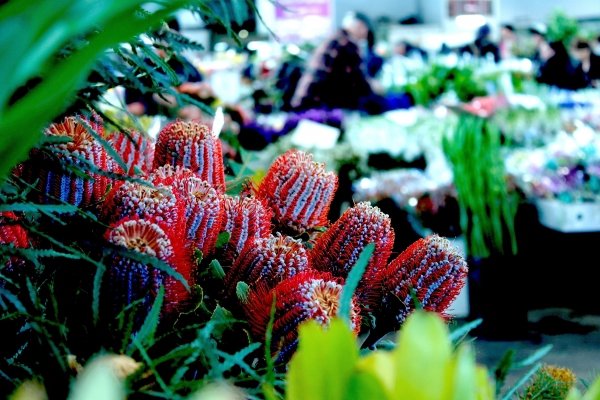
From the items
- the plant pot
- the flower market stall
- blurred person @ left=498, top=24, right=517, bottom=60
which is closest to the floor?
the plant pot

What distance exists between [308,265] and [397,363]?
418mm

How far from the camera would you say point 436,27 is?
10.4 metres

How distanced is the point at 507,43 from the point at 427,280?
656 cm

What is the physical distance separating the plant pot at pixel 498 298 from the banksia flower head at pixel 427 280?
112 inches

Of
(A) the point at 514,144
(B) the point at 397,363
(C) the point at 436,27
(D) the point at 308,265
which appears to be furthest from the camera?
(C) the point at 436,27

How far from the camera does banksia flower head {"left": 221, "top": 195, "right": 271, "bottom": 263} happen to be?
80cm

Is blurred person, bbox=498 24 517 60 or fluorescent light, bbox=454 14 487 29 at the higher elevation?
blurred person, bbox=498 24 517 60

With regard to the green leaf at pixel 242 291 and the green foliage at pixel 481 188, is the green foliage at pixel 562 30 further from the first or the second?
the green leaf at pixel 242 291

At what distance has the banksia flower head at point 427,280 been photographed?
2.53 feet

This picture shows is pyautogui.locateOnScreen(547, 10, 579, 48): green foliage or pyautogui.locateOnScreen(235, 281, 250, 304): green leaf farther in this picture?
pyautogui.locateOnScreen(547, 10, 579, 48): green foliage

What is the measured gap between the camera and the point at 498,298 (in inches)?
141

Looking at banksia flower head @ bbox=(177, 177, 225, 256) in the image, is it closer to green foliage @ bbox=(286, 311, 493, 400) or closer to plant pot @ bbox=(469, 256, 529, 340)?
A: green foliage @ bbox=(286, 311, 493, 400)

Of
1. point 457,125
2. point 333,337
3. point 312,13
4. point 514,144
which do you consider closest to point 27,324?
point 333,337

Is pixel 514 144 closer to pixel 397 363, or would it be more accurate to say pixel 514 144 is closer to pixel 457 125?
pixel 457 125
